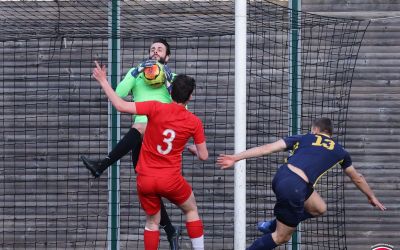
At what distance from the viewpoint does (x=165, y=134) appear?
9.03m

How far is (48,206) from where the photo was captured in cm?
1167

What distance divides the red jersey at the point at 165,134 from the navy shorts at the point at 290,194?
0.92 m

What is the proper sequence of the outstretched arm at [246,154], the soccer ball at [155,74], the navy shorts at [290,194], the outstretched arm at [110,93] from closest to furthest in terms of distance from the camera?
the outstretched arm at [110,93], the outstretched arm at [246,154], the navy shorts at [290,194], the soccer ball at [155,74]

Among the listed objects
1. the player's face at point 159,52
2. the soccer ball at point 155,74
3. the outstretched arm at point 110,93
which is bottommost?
the outstretched arm at point 110,93

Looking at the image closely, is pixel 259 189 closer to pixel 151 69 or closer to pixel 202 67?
pixel 202 67

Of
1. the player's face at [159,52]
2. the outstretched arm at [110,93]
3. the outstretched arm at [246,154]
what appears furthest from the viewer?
the player's face at [159,52]

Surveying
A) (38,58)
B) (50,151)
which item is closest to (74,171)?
(50,151)

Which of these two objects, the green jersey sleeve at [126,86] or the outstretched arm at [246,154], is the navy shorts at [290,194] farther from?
the green jersey sleeve at [126,86]

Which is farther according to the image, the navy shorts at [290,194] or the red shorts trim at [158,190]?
the navy shorts at [290,194]

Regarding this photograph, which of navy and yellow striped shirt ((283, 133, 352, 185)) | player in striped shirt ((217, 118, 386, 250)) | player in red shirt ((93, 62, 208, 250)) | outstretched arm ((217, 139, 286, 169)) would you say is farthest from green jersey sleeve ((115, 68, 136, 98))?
navy and yellow striped shirt ((283, 133, 352, 185))

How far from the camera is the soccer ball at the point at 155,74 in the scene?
971cm

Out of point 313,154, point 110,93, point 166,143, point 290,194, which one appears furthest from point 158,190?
point 313,154

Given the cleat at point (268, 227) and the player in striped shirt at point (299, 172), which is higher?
the player in striped shirt at point (299, 172)

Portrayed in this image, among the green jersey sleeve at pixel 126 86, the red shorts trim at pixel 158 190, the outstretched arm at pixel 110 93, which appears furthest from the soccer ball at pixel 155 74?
the red shorts trim at pixel 158 190
